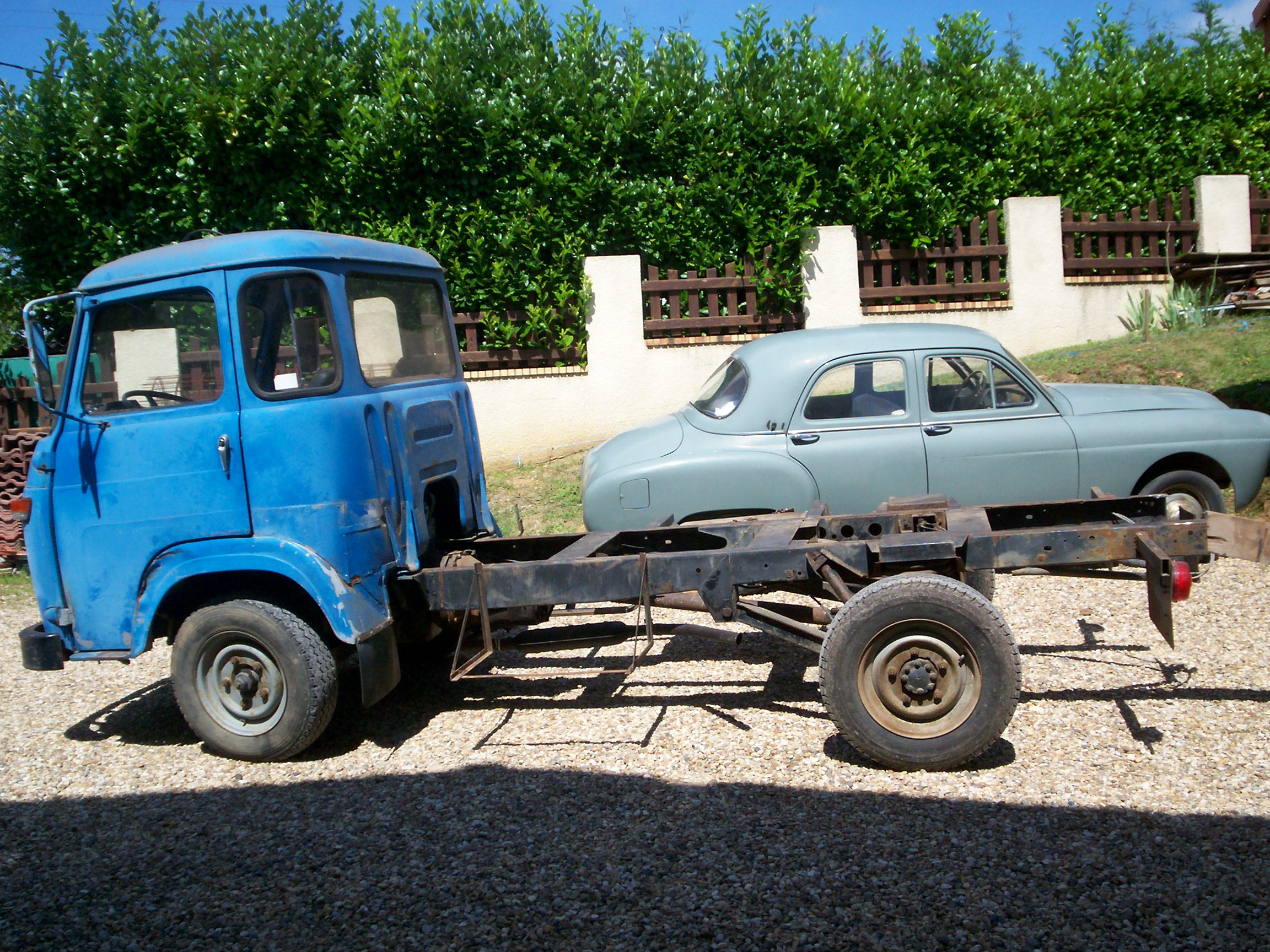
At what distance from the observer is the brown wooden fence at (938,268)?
12.0 meters

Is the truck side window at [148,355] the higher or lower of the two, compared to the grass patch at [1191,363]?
higher

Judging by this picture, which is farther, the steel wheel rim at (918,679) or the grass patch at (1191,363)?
the grass patch at (1191,363)

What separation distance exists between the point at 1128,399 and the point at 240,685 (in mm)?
5865

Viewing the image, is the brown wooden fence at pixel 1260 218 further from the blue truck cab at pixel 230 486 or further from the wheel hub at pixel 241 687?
the wheel hub at pixel 241 687

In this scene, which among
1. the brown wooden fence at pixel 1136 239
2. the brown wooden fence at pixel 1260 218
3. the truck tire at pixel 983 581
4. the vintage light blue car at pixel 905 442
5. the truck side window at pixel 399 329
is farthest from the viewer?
the brown wooden fence at pixel 1260 218

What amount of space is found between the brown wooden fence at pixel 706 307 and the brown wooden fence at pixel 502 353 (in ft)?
3.48

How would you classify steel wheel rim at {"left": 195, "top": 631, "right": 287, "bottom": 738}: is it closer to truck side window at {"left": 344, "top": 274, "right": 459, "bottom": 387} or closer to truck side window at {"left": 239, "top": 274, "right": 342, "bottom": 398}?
truck side window at {"left": 239, "top": 274, "right": 342, "bottom": 398}

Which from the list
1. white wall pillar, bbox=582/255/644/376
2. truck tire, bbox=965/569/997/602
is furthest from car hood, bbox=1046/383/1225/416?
white wall pillar, bbox=582/255/644/376

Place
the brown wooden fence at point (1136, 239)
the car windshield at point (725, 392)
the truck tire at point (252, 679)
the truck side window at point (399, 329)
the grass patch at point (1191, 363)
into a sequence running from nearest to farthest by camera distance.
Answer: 1. the truck tire at point (252, 679)
2. the truck side window at point (399, 329)
3. the car windshield at point (725, 392)
4. the grass patch at point (1191, 363)
5. the brown wooden fence at point (1136, 239)

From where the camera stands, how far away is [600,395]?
11.8 metres

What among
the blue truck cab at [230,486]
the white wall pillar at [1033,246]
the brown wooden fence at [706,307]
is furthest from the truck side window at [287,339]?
the white wall pillar at [1033,246]

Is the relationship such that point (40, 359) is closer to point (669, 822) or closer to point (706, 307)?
point (669, 822)

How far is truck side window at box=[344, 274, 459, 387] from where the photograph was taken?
5008 mm

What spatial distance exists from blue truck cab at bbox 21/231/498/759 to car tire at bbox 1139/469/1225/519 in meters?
4.85
